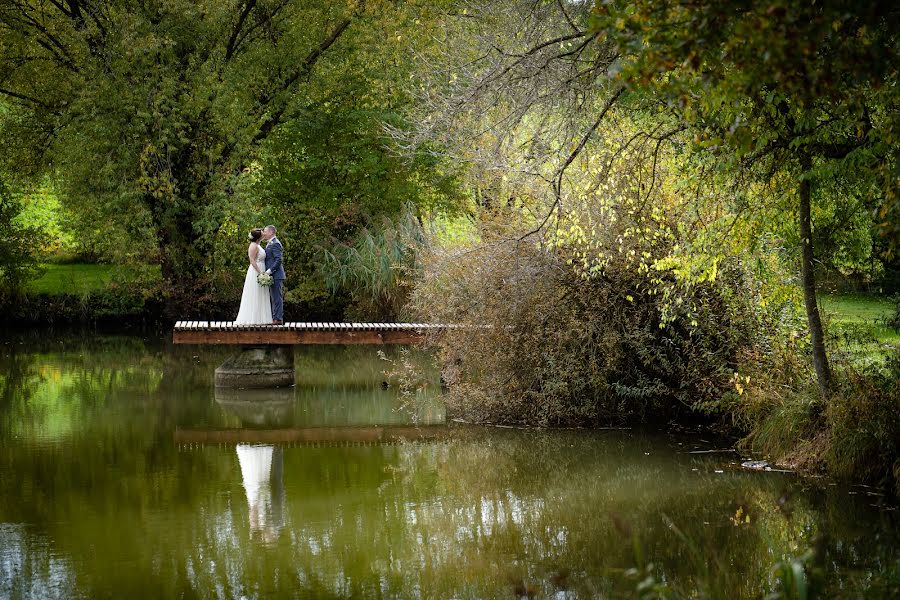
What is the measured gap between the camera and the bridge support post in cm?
1819

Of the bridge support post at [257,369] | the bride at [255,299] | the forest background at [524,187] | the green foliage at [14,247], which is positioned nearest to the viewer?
the forest background at [524,187]

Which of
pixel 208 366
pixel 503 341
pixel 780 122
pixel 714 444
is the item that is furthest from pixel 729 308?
pixel 208 366

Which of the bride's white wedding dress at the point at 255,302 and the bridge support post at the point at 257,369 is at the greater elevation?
the bride's white wedding dress at the point at 255,302

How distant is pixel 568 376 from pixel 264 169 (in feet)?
59.6

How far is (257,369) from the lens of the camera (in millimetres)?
18281

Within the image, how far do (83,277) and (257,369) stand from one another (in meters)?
15.4

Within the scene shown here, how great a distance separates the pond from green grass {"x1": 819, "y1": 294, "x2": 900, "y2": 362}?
266 cm

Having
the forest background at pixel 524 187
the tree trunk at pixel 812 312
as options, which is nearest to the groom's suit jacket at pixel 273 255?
the forest background at pixel 524 187

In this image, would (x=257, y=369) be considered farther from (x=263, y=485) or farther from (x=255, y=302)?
(x=263, y=485)

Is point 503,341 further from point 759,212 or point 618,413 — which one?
point 759,212

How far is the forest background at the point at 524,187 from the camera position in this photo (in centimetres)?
844

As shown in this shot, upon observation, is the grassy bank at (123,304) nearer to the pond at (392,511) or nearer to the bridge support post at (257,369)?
the bridge support post at (257,369)

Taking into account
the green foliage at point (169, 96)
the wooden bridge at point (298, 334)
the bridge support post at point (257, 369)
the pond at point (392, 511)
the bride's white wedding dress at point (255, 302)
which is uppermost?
the green foliage at point (169, 96)

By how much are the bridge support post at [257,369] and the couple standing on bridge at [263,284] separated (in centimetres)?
53
